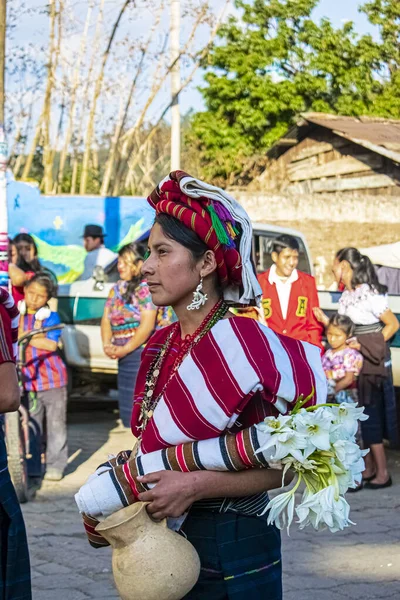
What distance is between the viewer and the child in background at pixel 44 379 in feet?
25.4

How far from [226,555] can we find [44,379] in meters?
5.38

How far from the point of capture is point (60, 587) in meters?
5.27

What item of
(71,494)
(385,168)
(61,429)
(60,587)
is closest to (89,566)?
(60,587)

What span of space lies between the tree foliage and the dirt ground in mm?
12583

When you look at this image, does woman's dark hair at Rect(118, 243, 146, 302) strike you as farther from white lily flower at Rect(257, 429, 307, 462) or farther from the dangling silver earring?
white lily flower at Rect(257, 429, 307, 462)

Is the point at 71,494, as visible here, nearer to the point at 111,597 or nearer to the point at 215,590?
the point at 111,597

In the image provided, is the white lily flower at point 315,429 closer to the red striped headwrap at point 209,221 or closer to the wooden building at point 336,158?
the red striped headwrap at point 209,221

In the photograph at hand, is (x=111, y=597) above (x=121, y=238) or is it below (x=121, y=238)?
below

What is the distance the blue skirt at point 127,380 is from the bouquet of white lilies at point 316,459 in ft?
19.6

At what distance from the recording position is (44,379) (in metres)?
7.80

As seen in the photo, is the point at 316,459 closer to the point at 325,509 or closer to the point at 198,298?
the point at 325,509

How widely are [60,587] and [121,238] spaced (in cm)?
1053

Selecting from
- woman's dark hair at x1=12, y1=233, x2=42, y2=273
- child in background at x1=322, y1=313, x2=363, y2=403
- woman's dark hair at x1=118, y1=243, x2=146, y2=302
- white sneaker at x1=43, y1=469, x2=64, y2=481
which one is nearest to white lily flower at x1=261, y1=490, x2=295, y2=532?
child in background at x1=322, y1=313, x2=363, y2=403

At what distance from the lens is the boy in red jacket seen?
318 inches
